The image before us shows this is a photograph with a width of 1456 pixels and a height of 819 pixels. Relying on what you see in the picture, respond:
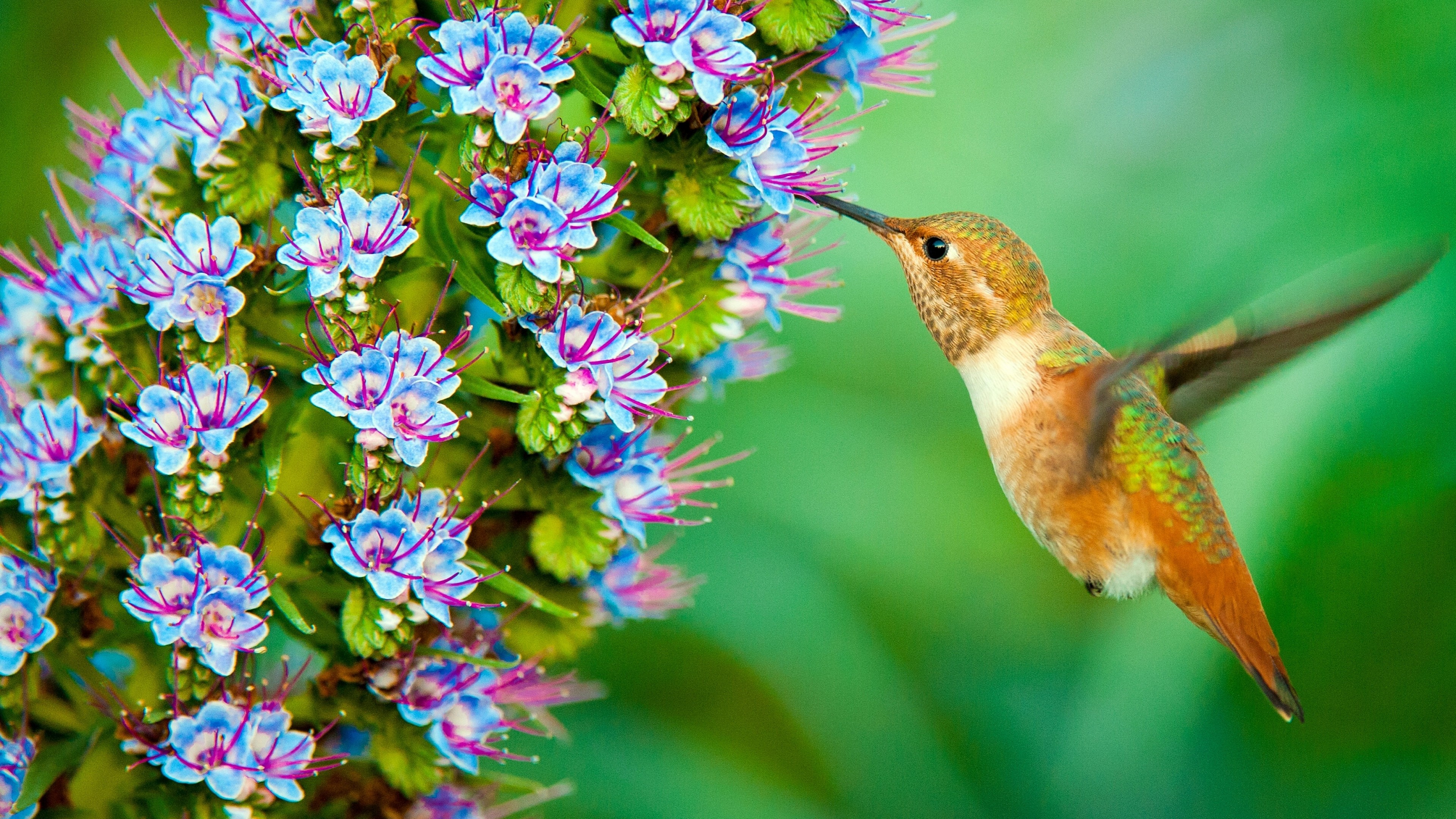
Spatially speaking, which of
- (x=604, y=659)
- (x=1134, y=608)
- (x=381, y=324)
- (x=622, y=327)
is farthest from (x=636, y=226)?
(x=1134, y=608)

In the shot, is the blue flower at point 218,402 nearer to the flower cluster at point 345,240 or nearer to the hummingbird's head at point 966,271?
the flower cluster at point 345,240

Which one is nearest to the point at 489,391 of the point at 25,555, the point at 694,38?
the point at 694,38

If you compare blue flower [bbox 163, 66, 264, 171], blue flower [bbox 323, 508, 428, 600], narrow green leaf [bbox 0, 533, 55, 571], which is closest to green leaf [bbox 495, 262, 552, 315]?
blue flower [bbox 323, 508, 428, 600]

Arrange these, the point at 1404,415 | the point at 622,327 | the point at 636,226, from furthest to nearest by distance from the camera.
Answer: the point at 1404,415
the point at 622,327
the point at 636,226

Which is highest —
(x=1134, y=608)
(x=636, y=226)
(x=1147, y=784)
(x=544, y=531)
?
(x=636, y=226)

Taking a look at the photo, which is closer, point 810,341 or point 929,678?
point 929,678

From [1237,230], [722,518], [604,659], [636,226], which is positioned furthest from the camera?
[1237,230]

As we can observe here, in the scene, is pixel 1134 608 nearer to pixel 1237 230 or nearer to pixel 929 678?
pixel 929 678

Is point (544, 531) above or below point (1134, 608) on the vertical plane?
above
